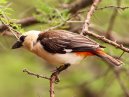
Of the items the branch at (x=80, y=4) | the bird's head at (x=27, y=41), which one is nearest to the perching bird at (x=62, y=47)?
the bird's head at (x=27, y=41)

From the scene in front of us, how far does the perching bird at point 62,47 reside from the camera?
15.9ft

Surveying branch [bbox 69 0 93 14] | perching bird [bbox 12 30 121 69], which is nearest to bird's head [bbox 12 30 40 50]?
perching bird [bbox 12 30 121 69]

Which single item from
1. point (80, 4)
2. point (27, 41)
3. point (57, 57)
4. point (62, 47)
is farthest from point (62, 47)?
point (80, 4)

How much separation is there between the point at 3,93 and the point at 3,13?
6.42 metres

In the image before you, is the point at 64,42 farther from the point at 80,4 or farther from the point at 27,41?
the point at 80,4

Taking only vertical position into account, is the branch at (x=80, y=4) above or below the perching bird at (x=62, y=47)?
below

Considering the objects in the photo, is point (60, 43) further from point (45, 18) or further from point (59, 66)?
point (45, 18)

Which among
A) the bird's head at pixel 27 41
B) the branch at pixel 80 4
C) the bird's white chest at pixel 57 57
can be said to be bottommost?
the branch at pixel 80 4

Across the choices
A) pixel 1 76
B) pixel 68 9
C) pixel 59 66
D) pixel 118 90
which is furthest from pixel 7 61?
pixel 59 66

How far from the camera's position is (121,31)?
10.2 m

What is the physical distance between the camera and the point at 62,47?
490 cm

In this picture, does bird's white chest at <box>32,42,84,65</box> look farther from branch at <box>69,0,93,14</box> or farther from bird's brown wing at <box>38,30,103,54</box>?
branch at <box>69,0,93,14</box>

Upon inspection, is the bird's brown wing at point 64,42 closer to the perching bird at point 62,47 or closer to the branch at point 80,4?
the perching bird at point 62,47

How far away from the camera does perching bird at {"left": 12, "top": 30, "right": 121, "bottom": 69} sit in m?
4.85
